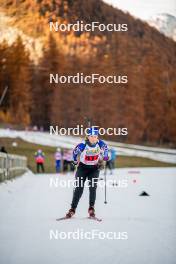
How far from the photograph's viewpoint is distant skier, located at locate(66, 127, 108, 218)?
9.05m

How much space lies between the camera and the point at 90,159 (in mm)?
9367

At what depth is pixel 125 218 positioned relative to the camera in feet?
32.2

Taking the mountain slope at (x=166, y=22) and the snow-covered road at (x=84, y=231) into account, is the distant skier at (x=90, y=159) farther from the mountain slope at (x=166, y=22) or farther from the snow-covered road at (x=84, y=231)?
the mountain slope at (x=166, y=22)

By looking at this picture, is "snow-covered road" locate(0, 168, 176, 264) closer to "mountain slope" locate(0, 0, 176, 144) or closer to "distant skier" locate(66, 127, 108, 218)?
"distant skier" locate(66, 127, 108, 218)

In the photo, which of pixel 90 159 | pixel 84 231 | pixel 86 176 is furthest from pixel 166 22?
pixel 84 231

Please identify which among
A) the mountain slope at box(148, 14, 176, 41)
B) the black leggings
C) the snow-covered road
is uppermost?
the mountain slope at box(148, 14, 176, 41)

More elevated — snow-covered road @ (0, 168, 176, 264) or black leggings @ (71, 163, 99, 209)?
black leggings @ (71, 163, 99, 209)

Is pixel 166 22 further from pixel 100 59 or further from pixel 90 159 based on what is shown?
pixel 100 59

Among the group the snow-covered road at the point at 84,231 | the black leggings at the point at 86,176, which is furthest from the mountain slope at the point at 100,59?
the snow-covered road at the point at 84,231

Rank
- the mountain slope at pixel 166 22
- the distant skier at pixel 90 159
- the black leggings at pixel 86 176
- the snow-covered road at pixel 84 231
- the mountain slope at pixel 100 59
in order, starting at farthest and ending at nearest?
the black leggings at pixel 86 176 → the mountain slope at pixel 100 59 → the distant skier at pixel 90 159 → the mountain slope at pixel 166 22 → the snow-covered road at pixel 84 231

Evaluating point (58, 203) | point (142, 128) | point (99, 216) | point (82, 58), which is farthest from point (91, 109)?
point (99, 216)

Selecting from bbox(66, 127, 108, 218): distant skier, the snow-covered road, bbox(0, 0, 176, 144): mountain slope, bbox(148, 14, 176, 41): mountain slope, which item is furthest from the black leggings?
bbox(148, 14, 176, 41): mountain slope

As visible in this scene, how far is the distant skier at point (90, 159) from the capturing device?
9.05m

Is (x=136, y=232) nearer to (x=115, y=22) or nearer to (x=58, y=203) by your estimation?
(x=115, y=22)
